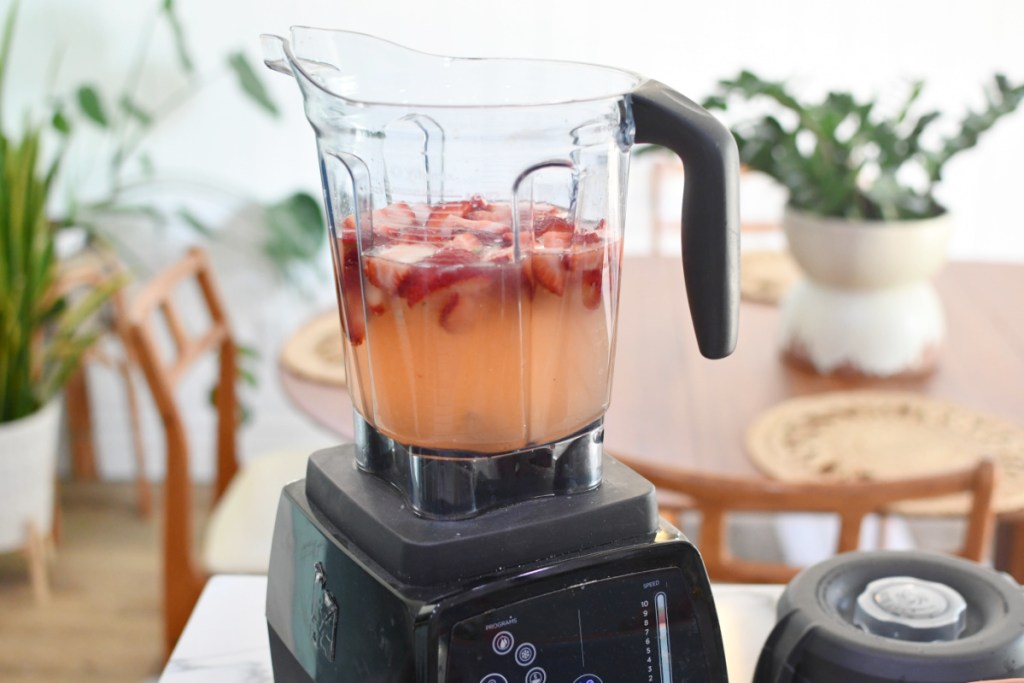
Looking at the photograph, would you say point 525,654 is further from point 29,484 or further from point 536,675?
point 29,484

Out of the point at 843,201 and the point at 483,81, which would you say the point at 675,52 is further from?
the point at 483,81

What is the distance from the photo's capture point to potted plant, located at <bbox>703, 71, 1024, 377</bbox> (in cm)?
173

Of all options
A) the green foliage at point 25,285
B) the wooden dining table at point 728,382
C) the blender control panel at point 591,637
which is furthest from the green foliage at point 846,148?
the green foliage at point 25,285

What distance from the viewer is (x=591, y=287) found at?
701mm

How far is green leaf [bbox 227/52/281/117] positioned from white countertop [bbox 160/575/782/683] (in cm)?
191

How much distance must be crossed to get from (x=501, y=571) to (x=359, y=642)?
0.33 ft

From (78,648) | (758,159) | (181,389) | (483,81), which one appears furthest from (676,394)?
(181,389)

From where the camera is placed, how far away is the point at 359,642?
697 mm

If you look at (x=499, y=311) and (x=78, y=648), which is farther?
(x=78, y=648)

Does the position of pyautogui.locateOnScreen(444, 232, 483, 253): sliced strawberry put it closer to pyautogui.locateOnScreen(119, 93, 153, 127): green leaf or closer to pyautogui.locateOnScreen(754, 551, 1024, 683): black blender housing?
pyautogui.locateOnScreen(754, 551, 1024, 683): black blender housing

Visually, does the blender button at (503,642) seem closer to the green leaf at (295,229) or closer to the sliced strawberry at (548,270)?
the sliced strawberry at (548,270)

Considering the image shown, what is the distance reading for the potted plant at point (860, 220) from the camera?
5.67 ft

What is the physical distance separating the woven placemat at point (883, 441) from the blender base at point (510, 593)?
79 centimetres

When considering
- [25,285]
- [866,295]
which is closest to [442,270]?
[866,295]
